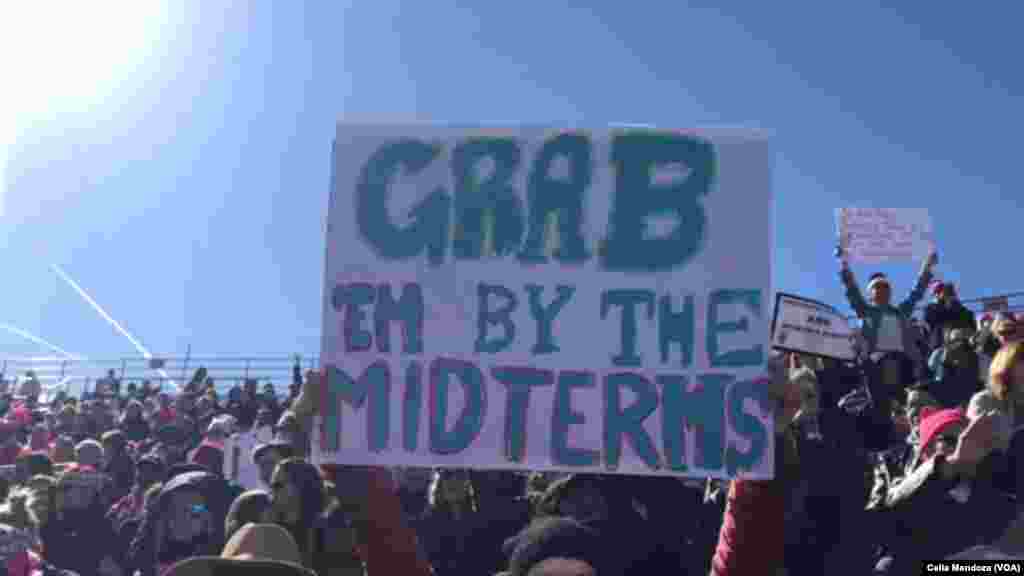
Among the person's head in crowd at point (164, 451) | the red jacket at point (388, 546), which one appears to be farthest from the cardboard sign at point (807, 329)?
the person's head in crowd at point (164, 451)

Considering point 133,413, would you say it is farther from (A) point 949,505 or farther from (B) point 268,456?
(A) point 949,505

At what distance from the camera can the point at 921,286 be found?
7.33m

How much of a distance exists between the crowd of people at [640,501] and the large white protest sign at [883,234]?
1.01 feet

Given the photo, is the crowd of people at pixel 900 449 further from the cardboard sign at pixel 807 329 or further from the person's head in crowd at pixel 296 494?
the person's head in crowd at pixel 296 494

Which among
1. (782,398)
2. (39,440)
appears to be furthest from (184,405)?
(782,398)

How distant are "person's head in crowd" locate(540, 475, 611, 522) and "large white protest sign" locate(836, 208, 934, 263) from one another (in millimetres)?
4632

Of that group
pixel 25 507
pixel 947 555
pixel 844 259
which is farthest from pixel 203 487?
pixel 844 259

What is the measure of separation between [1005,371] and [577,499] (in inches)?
59.2

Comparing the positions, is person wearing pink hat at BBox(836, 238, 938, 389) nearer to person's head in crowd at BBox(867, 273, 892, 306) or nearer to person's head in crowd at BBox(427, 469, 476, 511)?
person's head in crowd at BBox(867, 273, 892, 306)

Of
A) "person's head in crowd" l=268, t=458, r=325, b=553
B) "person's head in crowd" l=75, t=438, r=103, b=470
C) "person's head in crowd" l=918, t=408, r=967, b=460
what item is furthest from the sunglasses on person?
"person's head in crowd" l=75, t=438, r=103, b=470

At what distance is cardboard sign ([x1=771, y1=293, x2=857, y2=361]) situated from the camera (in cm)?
419

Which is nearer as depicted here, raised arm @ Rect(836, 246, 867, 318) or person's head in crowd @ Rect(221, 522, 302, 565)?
person's head in crowd @ Rect(221, 522, 302, 565)

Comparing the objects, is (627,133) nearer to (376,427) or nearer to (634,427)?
(634,427)

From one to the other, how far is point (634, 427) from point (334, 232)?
1.09m
